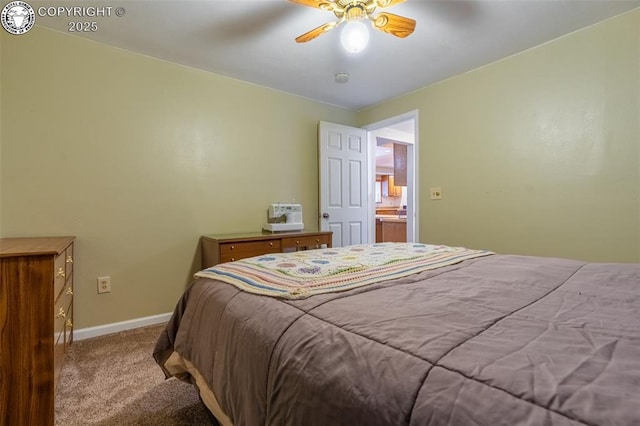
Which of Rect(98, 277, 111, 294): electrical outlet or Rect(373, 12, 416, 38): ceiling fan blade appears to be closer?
Rect(373, 12, 416, 38): ceiling fan blade

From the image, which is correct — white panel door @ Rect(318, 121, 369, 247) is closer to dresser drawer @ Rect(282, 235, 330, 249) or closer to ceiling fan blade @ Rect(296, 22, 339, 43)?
dresser drawer @ Rect(282, 235, 330, 249)

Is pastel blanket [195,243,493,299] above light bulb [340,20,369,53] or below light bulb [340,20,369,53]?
below

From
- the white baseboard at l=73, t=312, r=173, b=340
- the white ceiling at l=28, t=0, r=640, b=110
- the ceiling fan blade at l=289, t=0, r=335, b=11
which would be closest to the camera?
the ceiling fan blade at l=289, t=0, r=335, b=11

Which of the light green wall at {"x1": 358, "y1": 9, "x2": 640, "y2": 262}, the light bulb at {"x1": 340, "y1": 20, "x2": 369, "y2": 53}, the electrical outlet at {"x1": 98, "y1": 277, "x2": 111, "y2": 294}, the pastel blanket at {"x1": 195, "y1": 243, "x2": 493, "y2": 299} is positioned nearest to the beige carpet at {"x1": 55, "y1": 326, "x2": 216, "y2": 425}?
the electrical outlet at {"x1": 98, "y1": 277, "x2": 111, "y2": 294}

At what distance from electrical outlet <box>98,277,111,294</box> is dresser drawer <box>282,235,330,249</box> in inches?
57.1

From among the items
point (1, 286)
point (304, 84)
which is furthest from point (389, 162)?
point (1, 286)

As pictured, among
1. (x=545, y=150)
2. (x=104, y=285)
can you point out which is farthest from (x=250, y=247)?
(x=545, y=150)

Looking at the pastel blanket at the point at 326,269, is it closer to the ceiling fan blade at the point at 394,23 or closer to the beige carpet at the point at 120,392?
the beige carpet at the point at 120,392

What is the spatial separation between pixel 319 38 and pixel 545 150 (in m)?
2.01

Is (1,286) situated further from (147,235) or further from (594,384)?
(594,384)

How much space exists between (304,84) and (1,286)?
9.18 ft

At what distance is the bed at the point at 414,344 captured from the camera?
484 millimetres

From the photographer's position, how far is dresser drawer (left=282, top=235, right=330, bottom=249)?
2953 mm

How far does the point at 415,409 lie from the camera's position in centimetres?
51
